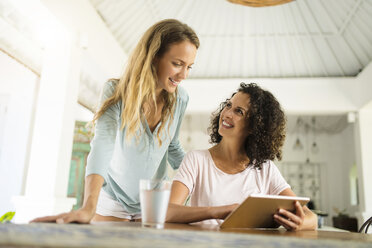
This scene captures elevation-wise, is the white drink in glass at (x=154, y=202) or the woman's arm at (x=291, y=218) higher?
the white drink in glass at (x=154, y=202)

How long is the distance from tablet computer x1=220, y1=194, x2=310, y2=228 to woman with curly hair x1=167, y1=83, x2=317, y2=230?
Result: 25cm

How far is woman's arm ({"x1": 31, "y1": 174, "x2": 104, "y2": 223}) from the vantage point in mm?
694

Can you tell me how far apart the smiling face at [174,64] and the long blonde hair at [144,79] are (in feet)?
0.08

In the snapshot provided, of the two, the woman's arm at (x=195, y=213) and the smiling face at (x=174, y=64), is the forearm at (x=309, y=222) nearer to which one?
the woman's arm at (x=195, y=213)

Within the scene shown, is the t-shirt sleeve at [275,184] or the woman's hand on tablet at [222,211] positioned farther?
the t-shirt sleeve at [275,184]

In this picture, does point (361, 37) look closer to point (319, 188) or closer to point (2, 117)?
point (2, 117)

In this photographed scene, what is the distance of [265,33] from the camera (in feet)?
15.7

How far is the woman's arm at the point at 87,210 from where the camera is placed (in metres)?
0.69

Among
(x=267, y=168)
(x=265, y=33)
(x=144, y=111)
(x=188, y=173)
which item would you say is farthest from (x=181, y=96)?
(x=265, y=33)

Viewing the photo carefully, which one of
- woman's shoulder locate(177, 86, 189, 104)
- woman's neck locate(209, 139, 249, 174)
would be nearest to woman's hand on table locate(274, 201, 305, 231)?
woman's neck locate(209, 139, 249, 174)

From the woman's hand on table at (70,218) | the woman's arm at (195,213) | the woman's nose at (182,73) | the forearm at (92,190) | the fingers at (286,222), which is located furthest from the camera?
the woman's nose at (182,73)

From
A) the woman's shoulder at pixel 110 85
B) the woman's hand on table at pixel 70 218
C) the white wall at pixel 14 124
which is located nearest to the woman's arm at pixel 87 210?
the woman's hand on table at pixel 70 218

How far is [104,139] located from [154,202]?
1.61 feet

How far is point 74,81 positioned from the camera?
132 inches
